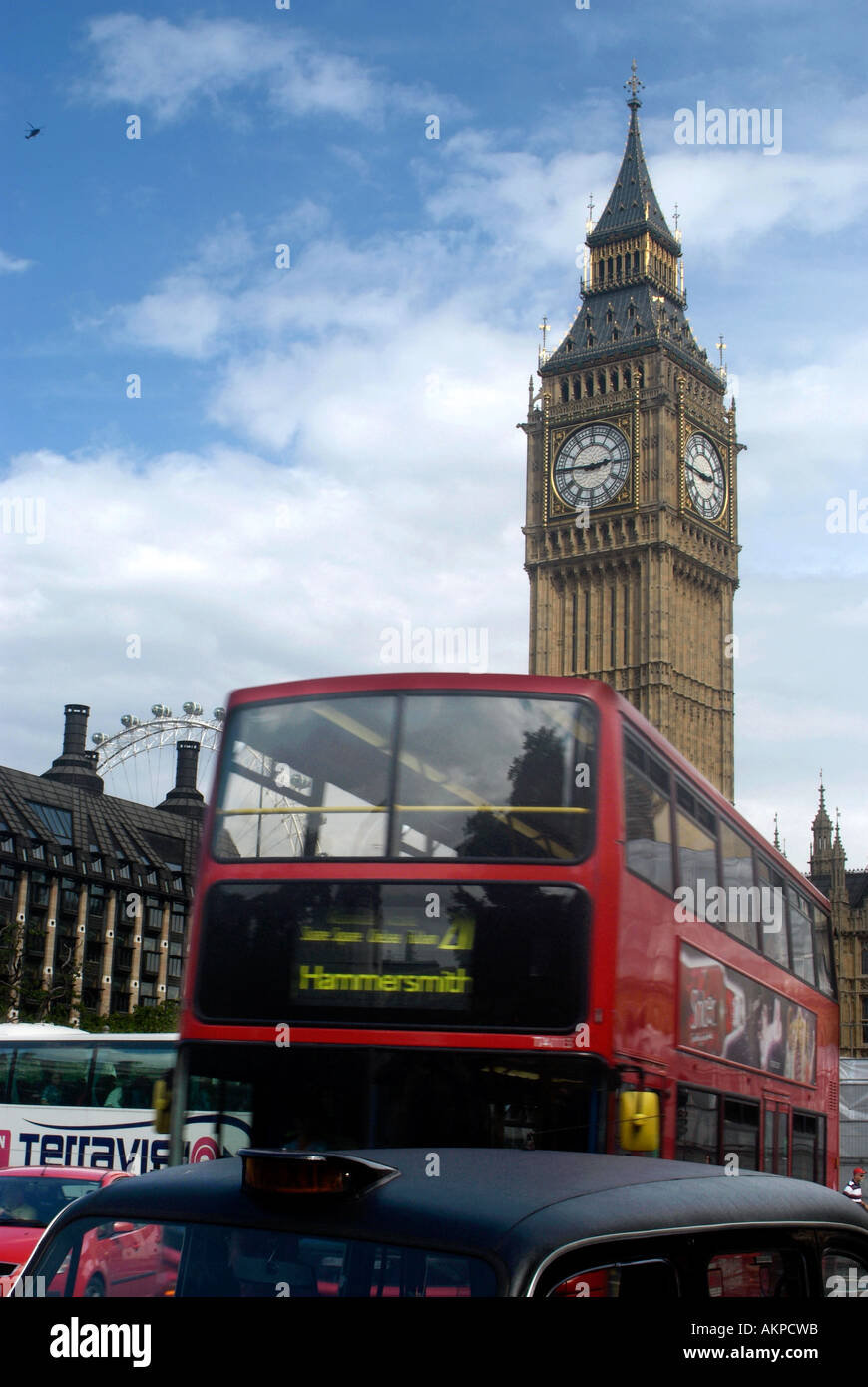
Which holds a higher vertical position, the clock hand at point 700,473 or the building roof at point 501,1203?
the clock hand at point 700,473

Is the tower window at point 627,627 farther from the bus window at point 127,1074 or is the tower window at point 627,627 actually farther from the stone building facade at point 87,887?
the bus window at point 127,1074

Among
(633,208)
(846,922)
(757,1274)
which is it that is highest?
(633,208)

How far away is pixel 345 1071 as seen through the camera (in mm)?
9320

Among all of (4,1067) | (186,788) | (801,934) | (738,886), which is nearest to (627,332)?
(186,788)

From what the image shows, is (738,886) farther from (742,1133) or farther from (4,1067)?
(4,1067)

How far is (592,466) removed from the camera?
8038cm

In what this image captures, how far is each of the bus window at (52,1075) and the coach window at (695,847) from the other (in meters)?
13.6

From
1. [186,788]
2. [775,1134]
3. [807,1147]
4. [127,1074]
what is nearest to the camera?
[775,1134]

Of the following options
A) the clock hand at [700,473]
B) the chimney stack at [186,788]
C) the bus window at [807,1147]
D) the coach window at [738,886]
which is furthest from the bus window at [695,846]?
the chimney stack at [186,788]

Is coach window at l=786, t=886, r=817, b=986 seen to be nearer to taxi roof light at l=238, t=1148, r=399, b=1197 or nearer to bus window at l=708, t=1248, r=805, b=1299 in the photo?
bus window at l=708, t=1248, r=805, b=1299

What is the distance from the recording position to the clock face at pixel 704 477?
264 feet

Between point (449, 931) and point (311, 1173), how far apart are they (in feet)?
17.1

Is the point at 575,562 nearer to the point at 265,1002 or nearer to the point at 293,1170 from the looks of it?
the point at 265,1002

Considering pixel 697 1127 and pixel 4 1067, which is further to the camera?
pixel 4 1067
